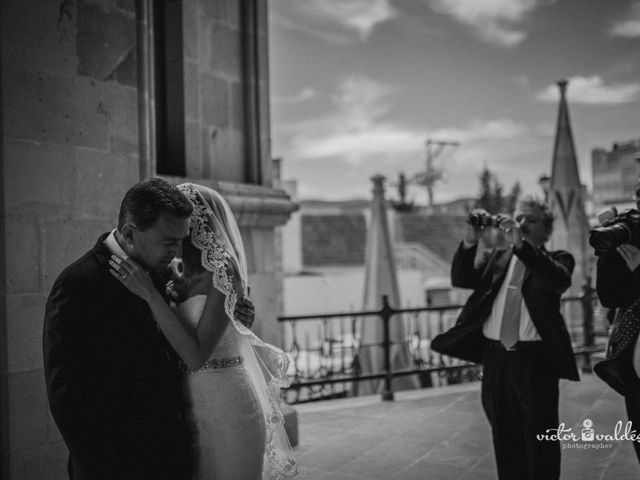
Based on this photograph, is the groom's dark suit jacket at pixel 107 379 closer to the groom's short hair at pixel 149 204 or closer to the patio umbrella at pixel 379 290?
the groom's short hair at pixel 149 204

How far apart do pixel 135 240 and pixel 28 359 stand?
1.75 m

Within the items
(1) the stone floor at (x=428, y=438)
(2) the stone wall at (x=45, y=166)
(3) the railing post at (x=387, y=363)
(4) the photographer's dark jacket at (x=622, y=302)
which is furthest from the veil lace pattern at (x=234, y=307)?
(3) the railing post at (x=387, y=363)

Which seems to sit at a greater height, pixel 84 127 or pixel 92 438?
pixel 84 127

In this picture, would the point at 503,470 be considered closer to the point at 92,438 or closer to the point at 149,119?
the point at 92,438

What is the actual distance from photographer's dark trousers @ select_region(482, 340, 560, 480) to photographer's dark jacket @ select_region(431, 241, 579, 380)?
0.37 feet

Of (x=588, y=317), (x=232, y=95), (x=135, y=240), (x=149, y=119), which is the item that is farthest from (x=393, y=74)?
(x=135, y=240)

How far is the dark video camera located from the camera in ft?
8.95

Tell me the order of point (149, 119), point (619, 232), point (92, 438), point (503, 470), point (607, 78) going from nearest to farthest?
point (92, 438) < point (619, 232) < point (503, 470) < point (149, 119) < point (607, 78)

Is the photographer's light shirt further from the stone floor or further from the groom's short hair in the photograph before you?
the groom's short hair

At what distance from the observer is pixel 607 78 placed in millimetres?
13883

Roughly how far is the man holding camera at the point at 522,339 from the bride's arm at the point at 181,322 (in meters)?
1.97

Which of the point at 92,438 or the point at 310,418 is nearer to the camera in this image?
the point at 92,438

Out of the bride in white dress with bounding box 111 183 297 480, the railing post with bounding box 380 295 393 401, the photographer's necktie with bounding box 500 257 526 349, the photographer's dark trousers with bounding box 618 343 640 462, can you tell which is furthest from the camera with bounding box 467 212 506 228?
the railing post with bounding box 380 295 393 401

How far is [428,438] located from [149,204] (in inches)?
162
